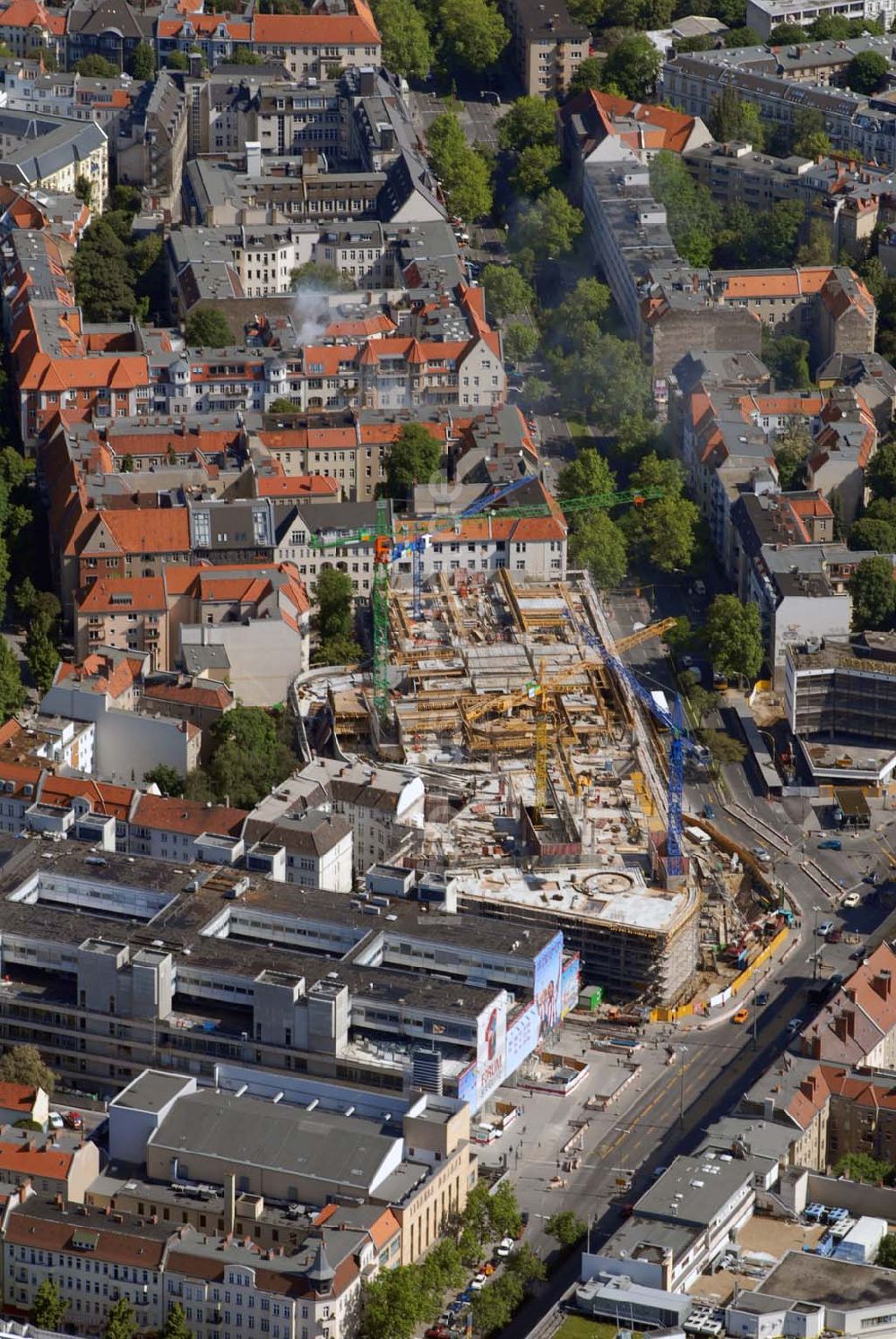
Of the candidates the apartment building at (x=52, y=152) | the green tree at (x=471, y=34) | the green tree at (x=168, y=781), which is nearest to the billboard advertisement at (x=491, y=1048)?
the green tree at (x=168, y=781)

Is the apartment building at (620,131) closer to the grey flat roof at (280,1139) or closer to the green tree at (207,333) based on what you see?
the green tree at (207,333)

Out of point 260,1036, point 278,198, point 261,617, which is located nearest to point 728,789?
point 261,617

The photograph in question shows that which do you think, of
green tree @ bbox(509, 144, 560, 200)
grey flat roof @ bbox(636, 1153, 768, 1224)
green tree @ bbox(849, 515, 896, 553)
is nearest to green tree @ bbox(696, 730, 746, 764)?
green tree @ bbox(849, 515, 896, 553)

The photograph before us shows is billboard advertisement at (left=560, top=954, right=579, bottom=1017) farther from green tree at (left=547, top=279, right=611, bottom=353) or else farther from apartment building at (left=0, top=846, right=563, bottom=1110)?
green tree at (left=547, top=279, right=611, bottom=353)

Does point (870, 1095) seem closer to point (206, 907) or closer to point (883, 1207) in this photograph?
point (883, 1207)

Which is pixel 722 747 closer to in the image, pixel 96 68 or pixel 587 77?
pixel 587 77

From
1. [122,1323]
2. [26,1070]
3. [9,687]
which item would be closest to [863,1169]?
[122,1323]
